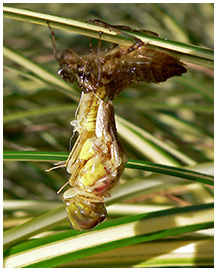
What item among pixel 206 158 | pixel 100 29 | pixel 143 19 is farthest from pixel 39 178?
pixel 100 29

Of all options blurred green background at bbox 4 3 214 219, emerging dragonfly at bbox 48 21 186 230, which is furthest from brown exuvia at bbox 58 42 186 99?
blurred green background at bbox 4 3 214 219

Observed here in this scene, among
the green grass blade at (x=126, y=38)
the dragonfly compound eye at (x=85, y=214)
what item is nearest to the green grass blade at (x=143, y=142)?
the dragonfly compound eye at (x=85, y=214)

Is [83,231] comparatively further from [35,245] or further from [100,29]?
[100,29]

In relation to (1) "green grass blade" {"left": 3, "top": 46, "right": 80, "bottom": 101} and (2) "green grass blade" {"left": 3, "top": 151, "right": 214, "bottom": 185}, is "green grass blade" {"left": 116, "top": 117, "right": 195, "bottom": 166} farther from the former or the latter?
(2) "green grass blade" {"left": 3, "top": 151, "right": 214, "bottom": 185}

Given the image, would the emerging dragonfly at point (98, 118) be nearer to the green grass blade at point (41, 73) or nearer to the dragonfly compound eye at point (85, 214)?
the dragonfly compound eye at point (85, 214)

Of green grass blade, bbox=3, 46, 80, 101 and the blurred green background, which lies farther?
the blurred green background

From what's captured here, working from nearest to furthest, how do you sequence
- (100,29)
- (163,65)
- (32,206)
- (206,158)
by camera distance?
1. (100,29)
2. (163,65)
3. (32,206)
4. (206,158)

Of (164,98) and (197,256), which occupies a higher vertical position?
(164,98)

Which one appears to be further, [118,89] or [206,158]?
[206,158]
